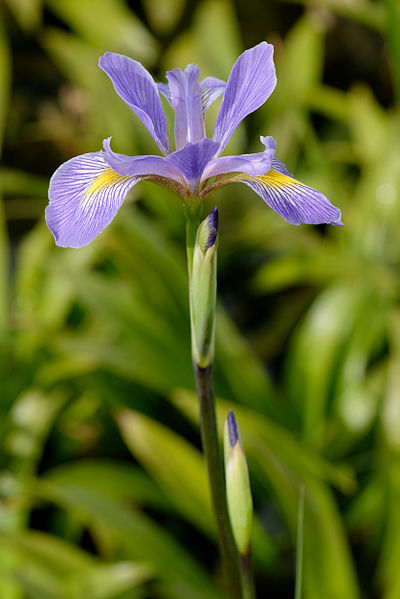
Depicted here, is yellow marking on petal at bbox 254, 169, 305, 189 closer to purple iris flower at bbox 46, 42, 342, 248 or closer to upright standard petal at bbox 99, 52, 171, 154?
purple iris flower at bbox 46, 42, 342, 248

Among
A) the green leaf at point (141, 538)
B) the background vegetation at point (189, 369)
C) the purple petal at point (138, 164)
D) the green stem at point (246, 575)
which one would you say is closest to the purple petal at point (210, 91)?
the purple petal at point (138, 164)

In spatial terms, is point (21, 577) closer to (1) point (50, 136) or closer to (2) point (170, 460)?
(2) point (170, 460)

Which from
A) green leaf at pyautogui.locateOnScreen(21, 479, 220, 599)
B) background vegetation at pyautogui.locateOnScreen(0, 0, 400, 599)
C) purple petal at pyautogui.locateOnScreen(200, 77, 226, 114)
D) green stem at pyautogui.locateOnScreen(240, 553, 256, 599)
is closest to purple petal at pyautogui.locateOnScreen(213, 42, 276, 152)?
purple petal at pyautogui.locateOnScreen(200, 77, 226, 114)

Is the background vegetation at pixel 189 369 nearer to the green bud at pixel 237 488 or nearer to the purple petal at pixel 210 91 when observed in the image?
the green bud at pixel 237 488

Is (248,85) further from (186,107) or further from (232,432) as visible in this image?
(232,432)

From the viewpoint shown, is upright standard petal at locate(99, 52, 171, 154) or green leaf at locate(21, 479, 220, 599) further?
green leaf at locate(21, 479, 220, 599)

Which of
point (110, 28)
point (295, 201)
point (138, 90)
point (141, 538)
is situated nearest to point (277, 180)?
point (295, 201)

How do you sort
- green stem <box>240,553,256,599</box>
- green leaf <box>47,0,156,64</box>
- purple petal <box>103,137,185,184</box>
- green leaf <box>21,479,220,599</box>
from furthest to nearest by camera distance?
green leaf <box>47,0,156,64</box> → green leaf <box>21,479,220,599</box> → green stem <box>240,553,256,599</box> → purple petal <box>103,137,185,184</box>
